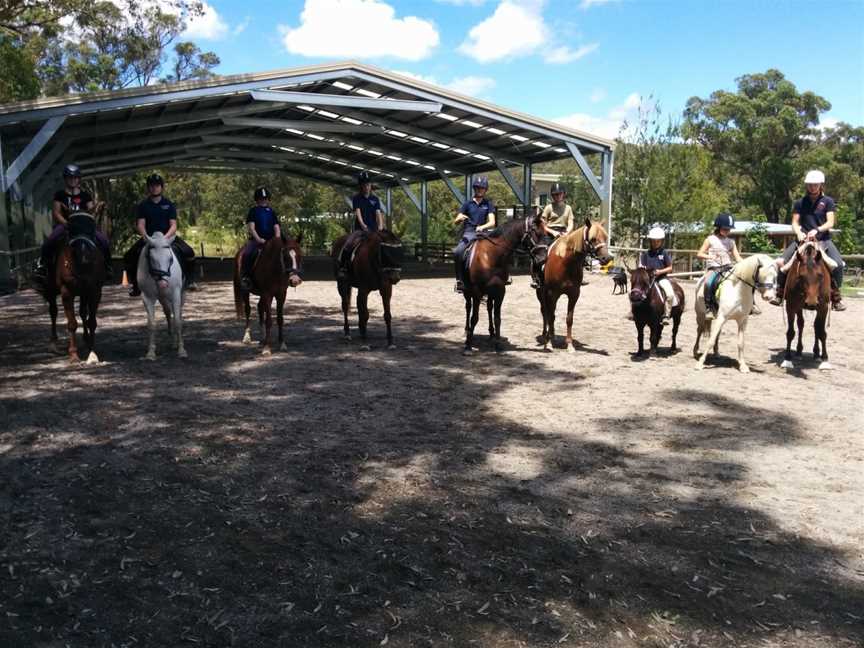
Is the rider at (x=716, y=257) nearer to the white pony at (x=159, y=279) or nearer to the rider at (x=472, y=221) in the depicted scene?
the rider at (x=472, y=221)

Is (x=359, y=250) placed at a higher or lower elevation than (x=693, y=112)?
lower

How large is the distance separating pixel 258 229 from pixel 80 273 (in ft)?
7.99

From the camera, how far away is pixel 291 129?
2198cm

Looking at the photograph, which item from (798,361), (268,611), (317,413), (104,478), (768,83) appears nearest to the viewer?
(268,611)

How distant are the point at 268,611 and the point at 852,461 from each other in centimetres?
502

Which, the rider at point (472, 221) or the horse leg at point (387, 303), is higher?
the rider at point (472, 221)

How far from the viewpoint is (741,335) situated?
30.1ft

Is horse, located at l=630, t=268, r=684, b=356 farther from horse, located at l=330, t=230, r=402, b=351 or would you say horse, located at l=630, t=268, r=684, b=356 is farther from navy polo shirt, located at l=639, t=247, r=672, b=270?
horse, located at l=330, t=230, r=402, b=351

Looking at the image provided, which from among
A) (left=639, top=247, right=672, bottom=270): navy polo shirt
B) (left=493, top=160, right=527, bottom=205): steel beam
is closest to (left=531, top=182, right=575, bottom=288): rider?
(left=639, top=247, right=672, bottom=270): navy polo shirt

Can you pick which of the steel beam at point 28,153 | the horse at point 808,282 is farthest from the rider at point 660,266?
the steel beam at point 28,153

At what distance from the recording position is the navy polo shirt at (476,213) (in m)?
10.7

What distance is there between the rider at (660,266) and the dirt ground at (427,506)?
1.28 meters

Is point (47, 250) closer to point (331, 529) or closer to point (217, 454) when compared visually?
point (217, 454)

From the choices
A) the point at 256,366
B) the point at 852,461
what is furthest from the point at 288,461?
the point at 852,461
